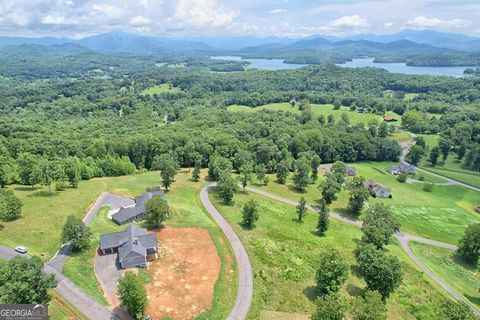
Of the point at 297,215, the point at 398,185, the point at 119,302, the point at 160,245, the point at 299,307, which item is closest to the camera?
the point at 119,302

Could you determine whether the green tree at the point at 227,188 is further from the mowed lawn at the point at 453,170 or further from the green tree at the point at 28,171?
the mowed lawn at the point at 453,170

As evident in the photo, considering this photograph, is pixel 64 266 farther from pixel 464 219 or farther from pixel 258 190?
pixel 464 219

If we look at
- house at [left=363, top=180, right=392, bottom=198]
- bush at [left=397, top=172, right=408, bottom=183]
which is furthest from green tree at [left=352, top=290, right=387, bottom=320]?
bush at [left=397, top=172, right=408, bottom=183]

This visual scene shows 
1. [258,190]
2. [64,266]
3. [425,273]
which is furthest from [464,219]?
[64,266]

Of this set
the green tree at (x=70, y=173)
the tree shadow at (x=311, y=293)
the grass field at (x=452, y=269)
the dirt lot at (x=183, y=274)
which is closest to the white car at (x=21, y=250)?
the dirt lot at (x=183, y=274)

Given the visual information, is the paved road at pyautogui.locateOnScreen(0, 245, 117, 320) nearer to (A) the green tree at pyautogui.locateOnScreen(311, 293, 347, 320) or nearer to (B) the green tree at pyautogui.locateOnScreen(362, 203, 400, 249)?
(A) the green tree at pyautogui.locateOnScreen(311, 293, 347, 320)
